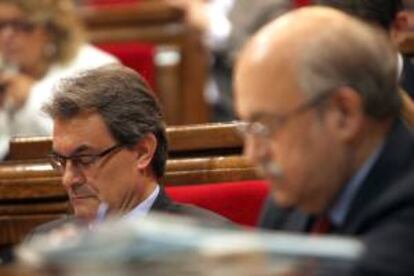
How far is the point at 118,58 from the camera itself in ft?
14.2

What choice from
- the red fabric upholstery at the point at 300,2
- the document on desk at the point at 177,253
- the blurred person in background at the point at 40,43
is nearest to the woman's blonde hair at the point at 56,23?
the blurred person in background at the point at 40,43

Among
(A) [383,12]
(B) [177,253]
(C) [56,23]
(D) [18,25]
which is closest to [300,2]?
(C) [56,23]

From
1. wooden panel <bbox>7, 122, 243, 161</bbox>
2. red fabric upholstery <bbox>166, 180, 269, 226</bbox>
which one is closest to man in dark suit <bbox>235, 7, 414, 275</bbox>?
red fabric upholstery <bbox>166, 180, 269, 226</bbox>

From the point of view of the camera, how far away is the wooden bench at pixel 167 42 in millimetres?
A: 4949

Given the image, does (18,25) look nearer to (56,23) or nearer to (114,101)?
(56,23)

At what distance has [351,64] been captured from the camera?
5.30 feet

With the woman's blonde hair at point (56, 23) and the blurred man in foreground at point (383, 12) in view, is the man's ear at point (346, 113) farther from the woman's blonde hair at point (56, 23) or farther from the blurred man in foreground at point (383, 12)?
the woman's blonde hair at point (56, 23)

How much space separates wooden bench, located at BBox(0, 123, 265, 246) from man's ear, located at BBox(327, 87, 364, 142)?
0.99 metres

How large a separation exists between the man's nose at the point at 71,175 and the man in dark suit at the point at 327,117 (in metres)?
0.74

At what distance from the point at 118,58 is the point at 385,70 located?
2749 millimetres

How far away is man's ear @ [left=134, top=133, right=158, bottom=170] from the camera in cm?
238

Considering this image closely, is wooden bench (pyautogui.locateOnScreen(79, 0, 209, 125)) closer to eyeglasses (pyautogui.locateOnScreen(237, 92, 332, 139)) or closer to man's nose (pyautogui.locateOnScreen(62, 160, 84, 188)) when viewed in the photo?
man's nose (pyautogui.locateOnScreen(62, 160, 84, 188))

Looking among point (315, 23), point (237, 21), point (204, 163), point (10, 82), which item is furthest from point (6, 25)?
point (315, 23)

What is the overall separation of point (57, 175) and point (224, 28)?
6.90 feet
